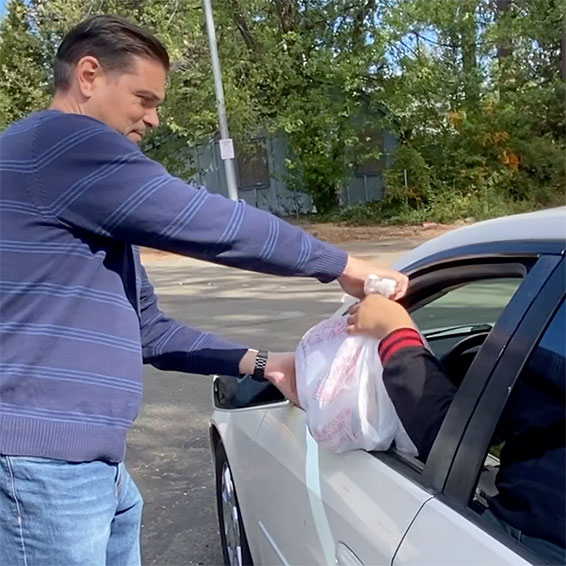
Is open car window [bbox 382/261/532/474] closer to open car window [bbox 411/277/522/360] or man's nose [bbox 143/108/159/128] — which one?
open car window [bbox 411/277/522/360]

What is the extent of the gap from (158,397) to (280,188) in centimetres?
2033

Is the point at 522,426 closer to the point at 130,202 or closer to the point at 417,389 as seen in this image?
the point at 417,389

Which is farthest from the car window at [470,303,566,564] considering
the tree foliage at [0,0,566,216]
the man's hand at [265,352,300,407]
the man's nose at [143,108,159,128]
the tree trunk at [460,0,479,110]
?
the tree trunk at [460,0,479,110]

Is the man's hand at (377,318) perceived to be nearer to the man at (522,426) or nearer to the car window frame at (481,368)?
the man at (522,426)

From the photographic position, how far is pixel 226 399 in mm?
2691

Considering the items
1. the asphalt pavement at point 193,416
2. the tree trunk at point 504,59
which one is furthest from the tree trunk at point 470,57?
the asphalt pavement at point 193,416

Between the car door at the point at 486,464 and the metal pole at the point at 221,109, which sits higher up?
the metal pole at the point at 221,109

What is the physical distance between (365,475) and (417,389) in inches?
10.2

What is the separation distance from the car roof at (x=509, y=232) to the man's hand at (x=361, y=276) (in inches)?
5.5

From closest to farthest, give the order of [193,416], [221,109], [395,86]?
[193,416] → [221,109] → [395,86]

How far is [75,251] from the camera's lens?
162 cm

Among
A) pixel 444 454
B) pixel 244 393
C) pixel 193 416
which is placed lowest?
pixel 193 416

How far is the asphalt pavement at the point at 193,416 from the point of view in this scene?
3.66 metres

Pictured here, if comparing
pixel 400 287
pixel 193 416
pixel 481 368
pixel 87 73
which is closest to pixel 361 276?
pixel 400 287
